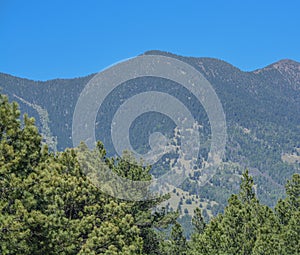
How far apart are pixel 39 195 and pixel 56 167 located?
12.3ft

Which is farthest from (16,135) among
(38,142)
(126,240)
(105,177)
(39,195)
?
(105,177)

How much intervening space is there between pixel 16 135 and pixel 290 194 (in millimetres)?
33552

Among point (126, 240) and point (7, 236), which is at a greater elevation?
point (7, 236)

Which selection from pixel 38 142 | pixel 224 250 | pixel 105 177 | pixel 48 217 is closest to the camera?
pixel 48 217

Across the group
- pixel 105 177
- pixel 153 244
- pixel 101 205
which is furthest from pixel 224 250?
pixel 101 205

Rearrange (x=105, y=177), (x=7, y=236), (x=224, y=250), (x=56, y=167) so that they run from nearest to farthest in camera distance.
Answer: (x=7, y=236) < (x=56, y=167) < (x=105, y=177) < (x=224, y=250)

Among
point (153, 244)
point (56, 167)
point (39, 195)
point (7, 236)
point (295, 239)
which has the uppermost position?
point (56, 167)

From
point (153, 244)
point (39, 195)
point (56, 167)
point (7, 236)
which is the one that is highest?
point (56, 167)

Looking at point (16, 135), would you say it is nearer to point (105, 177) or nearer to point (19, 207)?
point (19, 207)

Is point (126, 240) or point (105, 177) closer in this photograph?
point (126, 240)

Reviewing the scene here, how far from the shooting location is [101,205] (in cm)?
2286

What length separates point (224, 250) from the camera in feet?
112

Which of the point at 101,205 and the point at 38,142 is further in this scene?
the point at 101,205

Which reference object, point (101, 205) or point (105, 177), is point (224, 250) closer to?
point (105, 177)
